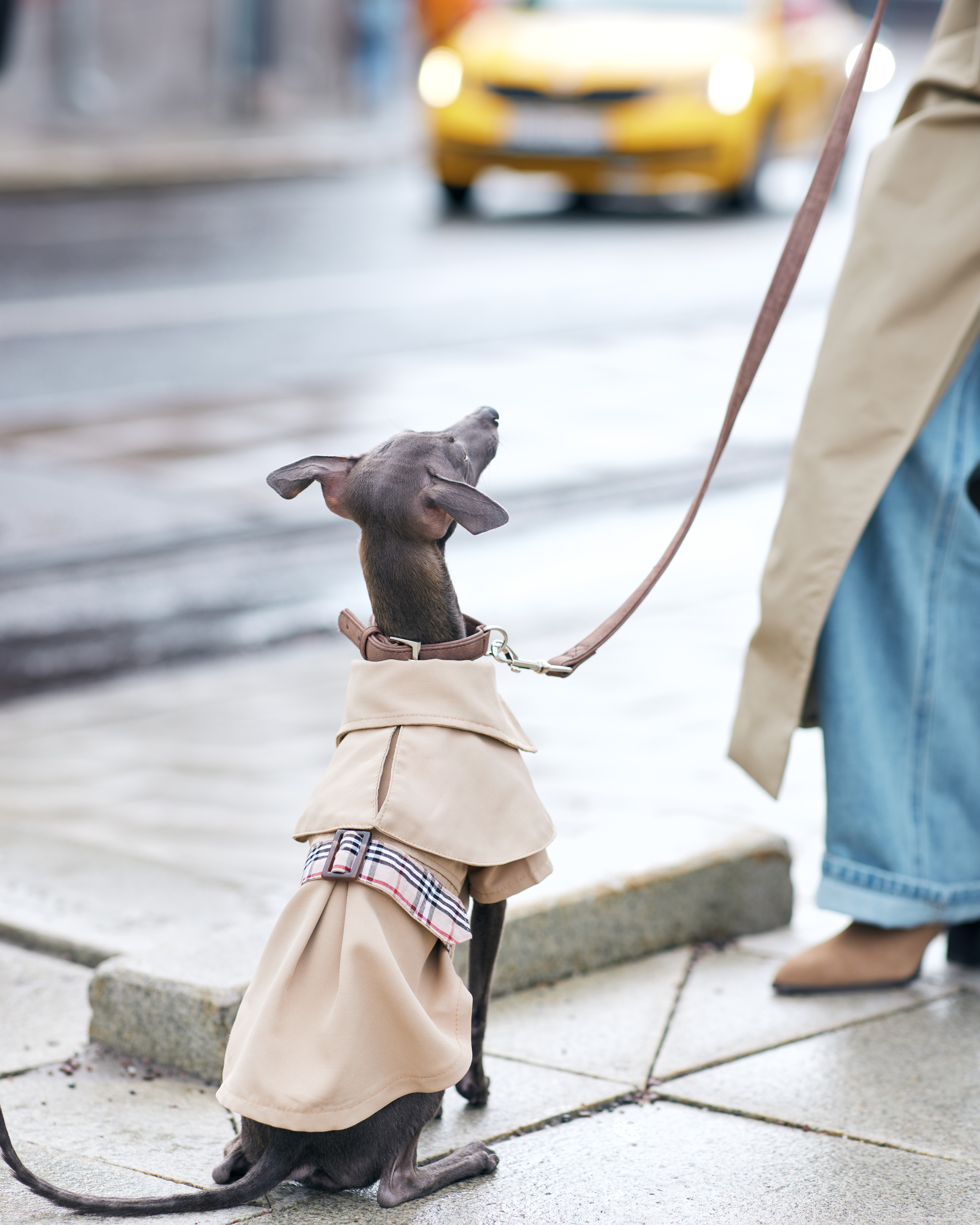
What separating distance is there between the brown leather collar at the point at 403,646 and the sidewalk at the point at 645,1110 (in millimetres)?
714

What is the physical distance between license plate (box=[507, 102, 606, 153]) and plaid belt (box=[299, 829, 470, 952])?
11.3 meters

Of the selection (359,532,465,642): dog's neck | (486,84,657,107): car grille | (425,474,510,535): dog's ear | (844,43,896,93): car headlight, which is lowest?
(359,532,465,642): dog's neck

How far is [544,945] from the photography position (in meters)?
2.95

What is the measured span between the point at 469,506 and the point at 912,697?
109 centimetres

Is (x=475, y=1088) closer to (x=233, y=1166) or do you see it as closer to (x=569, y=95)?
(x=233, y=1166)

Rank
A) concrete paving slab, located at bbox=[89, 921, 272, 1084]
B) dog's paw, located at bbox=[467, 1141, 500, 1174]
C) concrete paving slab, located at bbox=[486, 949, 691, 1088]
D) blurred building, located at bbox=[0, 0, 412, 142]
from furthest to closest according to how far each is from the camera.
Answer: blurred building, located at bbox=[0, 0, 412, 142] → concrete paving slab, located at bbox=[486, 949, 691, 1088] → concrete paving slab, located at bbox=[89, 921, 272, 1084] → dog's paw, located at bbox=[467, 1141, 500, 1174]

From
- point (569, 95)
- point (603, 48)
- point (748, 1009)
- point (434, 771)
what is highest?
point (603, 48)

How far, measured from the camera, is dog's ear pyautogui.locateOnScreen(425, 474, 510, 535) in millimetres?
2158

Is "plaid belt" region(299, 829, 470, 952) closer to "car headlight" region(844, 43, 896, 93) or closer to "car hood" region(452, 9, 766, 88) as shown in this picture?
"car headlight" region(844, 43, 896, 93)

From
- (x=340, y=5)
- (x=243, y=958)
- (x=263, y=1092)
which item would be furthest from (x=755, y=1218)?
(x=340, y=5)

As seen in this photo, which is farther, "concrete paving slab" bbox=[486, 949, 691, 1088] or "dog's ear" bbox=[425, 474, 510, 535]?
"concrete paving slab" bbox=[486, 949, 691, 1088]

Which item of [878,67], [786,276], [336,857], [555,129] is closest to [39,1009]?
[336,857]

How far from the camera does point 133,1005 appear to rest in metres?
2.66

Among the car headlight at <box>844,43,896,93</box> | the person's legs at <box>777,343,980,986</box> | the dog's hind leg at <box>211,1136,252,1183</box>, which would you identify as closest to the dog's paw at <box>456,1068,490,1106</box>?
the dog's hind leg at <box>211,1136,252,1183</box>
